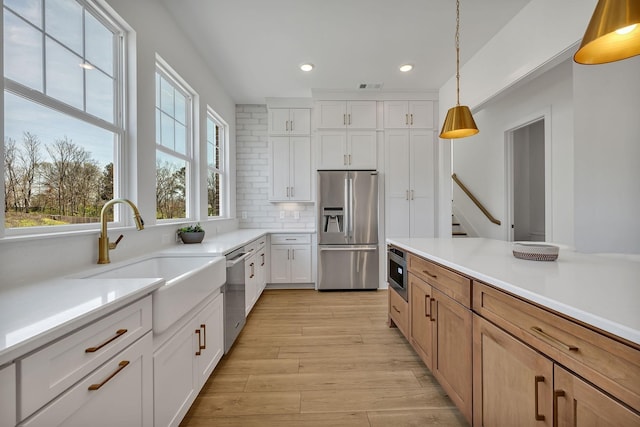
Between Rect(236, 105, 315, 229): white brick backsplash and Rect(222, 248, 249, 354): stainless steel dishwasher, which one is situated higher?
Rect(236, 105, 315, 229): white brick backsplash

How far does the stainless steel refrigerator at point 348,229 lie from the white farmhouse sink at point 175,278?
7.33 feet

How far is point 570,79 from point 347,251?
3395 mm

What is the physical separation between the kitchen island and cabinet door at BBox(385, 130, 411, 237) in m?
2.35

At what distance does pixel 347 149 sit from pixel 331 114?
1.88 feet

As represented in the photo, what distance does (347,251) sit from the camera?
414cm

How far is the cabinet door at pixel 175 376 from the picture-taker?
48.6 inches

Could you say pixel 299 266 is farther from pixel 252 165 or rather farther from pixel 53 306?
pixel 53 306

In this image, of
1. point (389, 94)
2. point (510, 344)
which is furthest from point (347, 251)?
point (510, 344)

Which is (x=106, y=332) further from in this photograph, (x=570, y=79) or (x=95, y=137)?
(x=570, y=79)

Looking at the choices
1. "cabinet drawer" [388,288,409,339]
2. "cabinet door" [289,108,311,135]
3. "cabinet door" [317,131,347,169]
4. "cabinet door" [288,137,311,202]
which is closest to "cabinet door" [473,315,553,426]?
"cabinet drawer" [388,288,409,339]

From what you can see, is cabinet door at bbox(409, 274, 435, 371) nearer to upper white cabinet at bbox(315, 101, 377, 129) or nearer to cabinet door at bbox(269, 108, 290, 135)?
upper white cabinet at bbox(315, 101, 377, 129)

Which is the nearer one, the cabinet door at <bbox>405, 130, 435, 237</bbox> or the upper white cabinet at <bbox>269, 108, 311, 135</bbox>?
the cabinet door at <bbox>405, 130, 435, 237</bbox>

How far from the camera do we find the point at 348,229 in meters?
4.12

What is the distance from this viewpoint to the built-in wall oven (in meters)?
2.32
